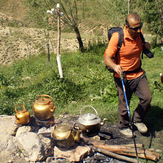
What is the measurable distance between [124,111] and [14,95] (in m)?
4.13

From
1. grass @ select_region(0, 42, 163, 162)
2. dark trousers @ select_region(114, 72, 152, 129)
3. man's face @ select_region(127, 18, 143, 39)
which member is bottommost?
grass @ select_region(0, 42, 163, 162)

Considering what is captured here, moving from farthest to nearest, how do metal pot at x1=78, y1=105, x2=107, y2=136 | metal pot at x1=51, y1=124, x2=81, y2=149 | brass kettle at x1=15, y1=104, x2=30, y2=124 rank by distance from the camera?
brass kettle at x1=15, y1=104, x2=30, y2=124 → metal pot at x1=78, y1=105, x2=107, y2=136 → metal pot at x1=51, y1=124, x2=81, y2=149

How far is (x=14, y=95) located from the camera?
23.6ft

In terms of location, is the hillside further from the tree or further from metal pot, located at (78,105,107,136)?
metal pot, located at (78,105,107,136)

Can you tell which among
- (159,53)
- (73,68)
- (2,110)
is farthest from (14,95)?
(159,53)

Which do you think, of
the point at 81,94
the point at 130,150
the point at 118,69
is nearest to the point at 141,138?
the point at 130,150

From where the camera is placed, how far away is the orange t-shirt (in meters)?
3.91

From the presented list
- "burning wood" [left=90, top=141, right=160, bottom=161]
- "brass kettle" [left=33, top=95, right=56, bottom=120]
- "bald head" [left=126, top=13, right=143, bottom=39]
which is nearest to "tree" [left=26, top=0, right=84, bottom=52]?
"brass kettle" [left=33, top=95, right=56, bottom=120]

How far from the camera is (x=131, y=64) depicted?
4.06 meters

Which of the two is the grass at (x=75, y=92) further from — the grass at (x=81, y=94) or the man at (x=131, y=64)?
the man at (x=131, y=64)

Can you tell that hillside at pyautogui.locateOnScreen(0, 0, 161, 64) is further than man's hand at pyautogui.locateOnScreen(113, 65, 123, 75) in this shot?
Yes

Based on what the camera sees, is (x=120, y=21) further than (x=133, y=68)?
Yes

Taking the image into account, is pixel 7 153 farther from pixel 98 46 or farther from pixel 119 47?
pixel 98 46

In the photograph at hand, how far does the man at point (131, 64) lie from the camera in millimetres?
3812
